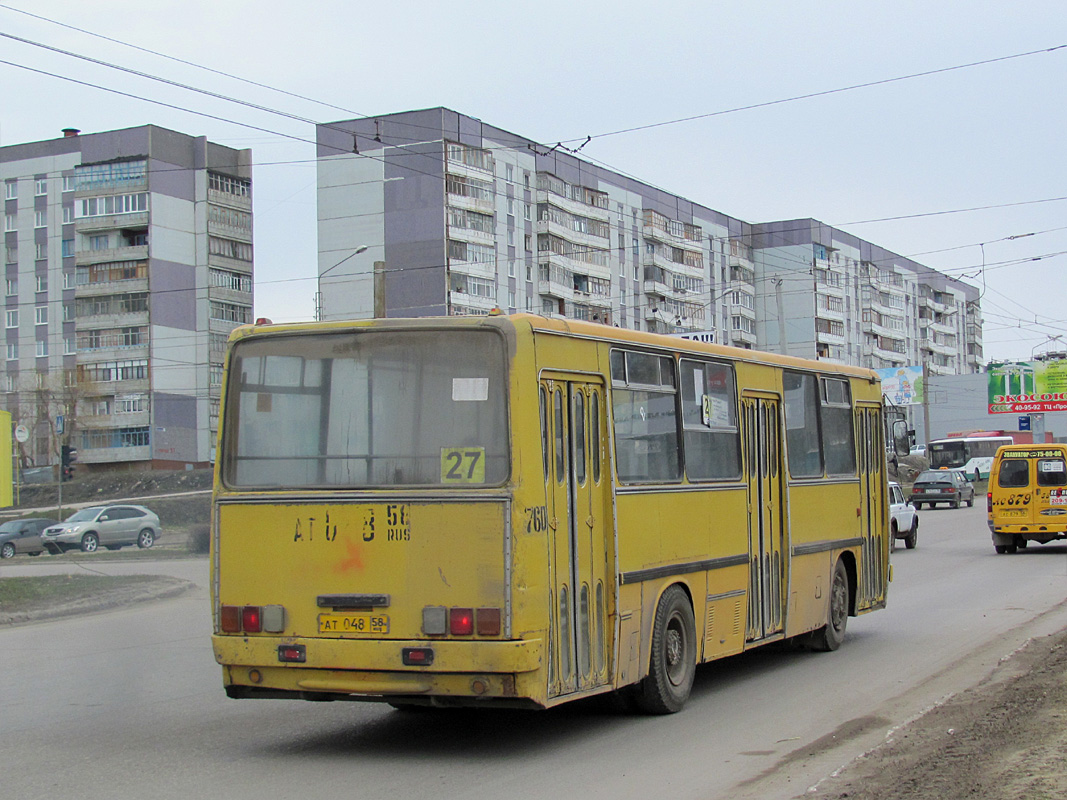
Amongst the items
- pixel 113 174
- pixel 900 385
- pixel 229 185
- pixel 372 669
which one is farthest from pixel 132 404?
pixel 372 669

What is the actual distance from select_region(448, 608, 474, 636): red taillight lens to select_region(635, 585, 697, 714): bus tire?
1979mm

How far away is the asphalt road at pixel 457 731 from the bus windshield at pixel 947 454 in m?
70.9

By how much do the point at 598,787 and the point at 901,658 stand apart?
612cm

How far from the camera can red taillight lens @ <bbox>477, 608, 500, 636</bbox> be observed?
7555 mm

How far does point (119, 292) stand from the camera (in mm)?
86438

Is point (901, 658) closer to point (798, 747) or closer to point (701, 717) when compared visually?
point (701, 717)

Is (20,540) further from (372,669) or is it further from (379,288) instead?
(372,669)

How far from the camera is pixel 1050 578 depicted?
20.9 m

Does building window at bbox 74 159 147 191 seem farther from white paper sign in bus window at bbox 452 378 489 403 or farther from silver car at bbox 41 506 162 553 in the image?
white paper sign in bus window at bbox 452 378 489 403

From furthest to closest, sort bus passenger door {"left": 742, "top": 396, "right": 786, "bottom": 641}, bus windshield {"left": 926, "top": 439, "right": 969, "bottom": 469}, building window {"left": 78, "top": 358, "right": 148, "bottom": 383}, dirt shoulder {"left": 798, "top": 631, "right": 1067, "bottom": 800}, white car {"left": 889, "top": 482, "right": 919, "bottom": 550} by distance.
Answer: building window {"left": 78, "top": 358, "right": 148, "bottom": 383}, bus windshield {"left": 926, "top": 439, "right": 969, "bottom": 469}, white car {"left": 889, "top": 482, "right": 919, "bottom": 550}, bus passenger door {"left": 742, "top": 396, "right": 786, "bottom": 641}, dirt shoulder {"left": 798, "top": 631, "right": 1067, "bottom": 800}

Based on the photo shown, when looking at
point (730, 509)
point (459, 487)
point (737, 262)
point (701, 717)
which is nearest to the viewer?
point (459, 487)

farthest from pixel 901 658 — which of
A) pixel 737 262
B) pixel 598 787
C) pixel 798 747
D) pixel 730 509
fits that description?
pixel 737 262

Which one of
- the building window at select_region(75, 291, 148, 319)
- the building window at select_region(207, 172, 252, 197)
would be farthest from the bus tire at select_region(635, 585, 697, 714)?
the building window at select_region(207, 172, 252, 197)

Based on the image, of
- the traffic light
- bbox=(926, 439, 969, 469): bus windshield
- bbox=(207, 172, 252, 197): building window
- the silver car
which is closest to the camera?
the traffic light
